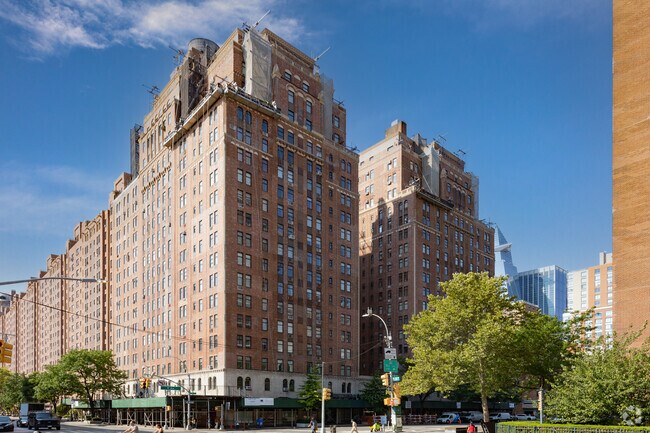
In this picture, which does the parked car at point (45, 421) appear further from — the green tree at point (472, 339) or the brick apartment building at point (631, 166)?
the brick apartment building at point (631, 166)

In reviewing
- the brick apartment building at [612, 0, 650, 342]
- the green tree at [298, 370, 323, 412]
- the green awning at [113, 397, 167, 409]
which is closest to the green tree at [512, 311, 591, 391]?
the brick apartment building at [612, 0, 650, 342]

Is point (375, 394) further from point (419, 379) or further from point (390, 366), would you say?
point (390, 366)

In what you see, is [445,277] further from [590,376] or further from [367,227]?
[590,376]

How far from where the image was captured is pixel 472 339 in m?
51.0

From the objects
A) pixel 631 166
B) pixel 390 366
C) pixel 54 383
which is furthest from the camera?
pixel 54 383

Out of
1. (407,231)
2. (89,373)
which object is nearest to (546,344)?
(407,231)

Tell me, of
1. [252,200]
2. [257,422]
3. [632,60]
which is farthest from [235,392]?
[632,60]

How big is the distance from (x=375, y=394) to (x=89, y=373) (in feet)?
154

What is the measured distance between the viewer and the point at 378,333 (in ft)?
365

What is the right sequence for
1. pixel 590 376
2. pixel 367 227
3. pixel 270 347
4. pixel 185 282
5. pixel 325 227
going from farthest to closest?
1. pixel 367 227
2. pixel 325 227
3. pixel 185 282
4. pixel 270 347
5. pixel 590 376

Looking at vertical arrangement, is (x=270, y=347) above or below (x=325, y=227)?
below

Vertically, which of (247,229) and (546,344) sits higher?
(247,229)

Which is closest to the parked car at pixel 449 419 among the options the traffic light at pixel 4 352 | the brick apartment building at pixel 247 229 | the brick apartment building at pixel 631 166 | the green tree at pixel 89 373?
the brick apartment building at pixel 247 229

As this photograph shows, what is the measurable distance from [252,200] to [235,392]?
2540cm
